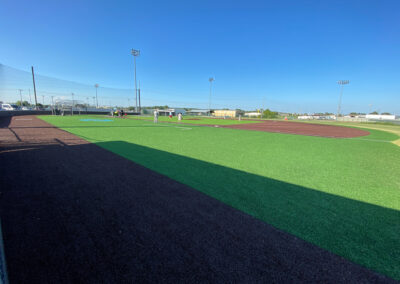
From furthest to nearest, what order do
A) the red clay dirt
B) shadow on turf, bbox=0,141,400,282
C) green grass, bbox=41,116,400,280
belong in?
the red clay dirt, green grass, bbox=41,116,400,280, shadow on turf, bbox=0,141,400,282

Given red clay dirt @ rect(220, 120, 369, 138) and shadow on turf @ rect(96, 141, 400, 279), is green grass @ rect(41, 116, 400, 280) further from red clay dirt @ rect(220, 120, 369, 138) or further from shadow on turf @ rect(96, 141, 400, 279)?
red clay dirt @ rect(220, 120, 369, 138)

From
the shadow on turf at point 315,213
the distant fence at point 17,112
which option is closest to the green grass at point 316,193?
the shadow on turf at point 315,213

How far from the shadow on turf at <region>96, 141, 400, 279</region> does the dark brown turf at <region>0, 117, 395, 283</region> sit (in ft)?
0.70

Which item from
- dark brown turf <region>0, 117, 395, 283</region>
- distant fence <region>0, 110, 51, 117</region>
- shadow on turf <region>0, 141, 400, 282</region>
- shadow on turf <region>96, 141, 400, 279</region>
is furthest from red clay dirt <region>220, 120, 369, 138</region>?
distant fence <region>0, 110, 51, 117</region>

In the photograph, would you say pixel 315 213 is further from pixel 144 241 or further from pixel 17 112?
pixel 17 112

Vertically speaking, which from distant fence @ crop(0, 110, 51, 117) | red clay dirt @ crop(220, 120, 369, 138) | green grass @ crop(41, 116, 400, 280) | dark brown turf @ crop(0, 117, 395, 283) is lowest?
dark brown turf @ crop(0, 117, 395, 283)

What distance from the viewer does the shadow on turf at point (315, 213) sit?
2076 millimetres

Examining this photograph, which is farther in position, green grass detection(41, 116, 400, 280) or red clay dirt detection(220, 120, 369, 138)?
red clay dirt detection(220, 120, 369, 138)

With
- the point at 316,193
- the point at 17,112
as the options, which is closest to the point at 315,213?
the point at 316,193

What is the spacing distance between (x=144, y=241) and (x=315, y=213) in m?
2.63

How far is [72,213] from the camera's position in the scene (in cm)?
270

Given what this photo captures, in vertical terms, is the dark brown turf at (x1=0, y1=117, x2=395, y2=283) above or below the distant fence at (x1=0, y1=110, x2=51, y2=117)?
below

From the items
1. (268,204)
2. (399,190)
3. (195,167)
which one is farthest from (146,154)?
(399,190)

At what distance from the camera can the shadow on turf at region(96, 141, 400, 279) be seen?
2076 mm
